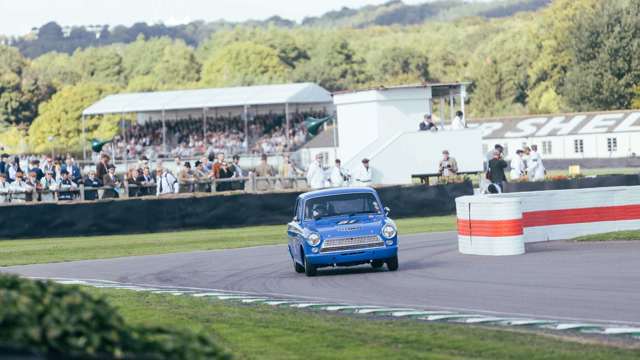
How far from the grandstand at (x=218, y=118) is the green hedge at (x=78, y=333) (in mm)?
59192

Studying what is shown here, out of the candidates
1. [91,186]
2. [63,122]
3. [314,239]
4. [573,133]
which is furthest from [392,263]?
[63,122]

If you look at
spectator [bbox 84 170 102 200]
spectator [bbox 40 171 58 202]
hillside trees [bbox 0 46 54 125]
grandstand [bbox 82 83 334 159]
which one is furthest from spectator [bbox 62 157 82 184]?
hillside trees [bbox 0 46 54 125]

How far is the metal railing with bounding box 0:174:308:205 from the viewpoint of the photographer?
37.8 metres

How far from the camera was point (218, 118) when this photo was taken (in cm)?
7519

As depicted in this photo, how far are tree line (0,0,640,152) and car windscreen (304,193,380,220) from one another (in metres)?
84.0

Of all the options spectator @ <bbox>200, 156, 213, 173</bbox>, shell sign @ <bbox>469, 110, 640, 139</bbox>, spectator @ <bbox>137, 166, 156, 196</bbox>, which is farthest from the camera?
shell sign @ <bbox>469, 110, 640, 139</bbox>

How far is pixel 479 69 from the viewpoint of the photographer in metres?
132

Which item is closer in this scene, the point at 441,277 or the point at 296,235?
the point at 441,277

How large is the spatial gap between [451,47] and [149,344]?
181187 mm

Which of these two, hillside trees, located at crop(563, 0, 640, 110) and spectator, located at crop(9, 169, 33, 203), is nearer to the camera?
spectator, located at crop(9, 169, 33, 203)

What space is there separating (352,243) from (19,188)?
19.3m

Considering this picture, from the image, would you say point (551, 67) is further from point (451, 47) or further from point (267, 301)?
point (267, 301)

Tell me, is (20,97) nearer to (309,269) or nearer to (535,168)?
(535,168)

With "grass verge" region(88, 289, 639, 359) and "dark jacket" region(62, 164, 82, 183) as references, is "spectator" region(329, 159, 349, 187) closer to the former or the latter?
"dark jacket" region(62, 164, 82, 183)
